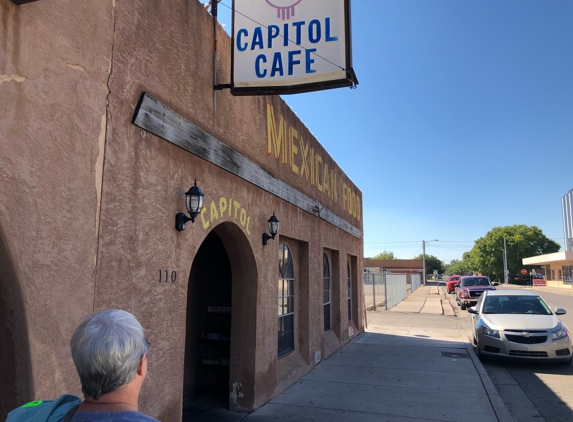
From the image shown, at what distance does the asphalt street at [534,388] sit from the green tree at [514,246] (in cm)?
7978

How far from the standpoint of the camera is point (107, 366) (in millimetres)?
1528

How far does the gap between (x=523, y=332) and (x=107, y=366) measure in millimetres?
9414

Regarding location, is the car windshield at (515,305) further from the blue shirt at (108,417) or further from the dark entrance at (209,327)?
the blue shirt at (108,417)

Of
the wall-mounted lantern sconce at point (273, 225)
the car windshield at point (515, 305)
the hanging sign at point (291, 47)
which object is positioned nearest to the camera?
the hanging sign at point (291, 47)

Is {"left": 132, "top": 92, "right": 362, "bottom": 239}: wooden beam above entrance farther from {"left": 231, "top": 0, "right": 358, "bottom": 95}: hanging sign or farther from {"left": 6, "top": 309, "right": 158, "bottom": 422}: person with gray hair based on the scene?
{"left": 6, "top": 309, "right": 158, "bottom": 422}: person with gray hair

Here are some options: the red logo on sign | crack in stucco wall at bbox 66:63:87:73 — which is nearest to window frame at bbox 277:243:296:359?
the red logo on sign

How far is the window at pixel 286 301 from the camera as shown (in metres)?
7.63

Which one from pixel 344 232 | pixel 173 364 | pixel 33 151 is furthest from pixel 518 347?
pixel 33 151

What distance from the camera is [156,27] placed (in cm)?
414

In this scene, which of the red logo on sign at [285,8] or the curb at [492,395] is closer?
the red logo on sign at [285,8]

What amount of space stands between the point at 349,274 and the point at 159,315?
1051cm

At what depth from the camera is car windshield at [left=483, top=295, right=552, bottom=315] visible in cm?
1002

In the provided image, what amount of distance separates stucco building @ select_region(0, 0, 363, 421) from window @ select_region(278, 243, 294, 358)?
0.12 m

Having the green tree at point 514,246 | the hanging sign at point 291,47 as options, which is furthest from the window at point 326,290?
the green tree at point 514,246
